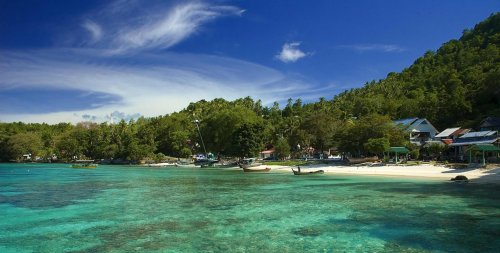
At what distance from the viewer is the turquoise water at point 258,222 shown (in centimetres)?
1317

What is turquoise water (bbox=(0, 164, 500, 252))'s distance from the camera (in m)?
13.2

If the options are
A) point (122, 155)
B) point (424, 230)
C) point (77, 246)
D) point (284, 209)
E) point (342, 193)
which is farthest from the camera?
point (122, 155)

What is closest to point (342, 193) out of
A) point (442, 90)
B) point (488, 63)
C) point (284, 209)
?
point (284, 209)

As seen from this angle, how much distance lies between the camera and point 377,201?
2339cm

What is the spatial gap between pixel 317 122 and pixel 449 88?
35590mm

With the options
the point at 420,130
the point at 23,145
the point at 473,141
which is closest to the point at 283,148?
the point at 420,130

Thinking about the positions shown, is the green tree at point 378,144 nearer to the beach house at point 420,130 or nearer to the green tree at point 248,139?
the beach house at point 420,130

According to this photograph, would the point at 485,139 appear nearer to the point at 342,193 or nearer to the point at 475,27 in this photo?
the point at 342,193

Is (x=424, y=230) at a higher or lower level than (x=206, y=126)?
lower

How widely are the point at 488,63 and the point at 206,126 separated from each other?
234 feet

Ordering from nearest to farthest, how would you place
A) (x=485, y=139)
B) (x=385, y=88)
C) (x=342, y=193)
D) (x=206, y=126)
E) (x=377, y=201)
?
(x=377, y=201), (x=342, y=193), (x=485, y=139), (x=206, y=126), (x=385, y=88)

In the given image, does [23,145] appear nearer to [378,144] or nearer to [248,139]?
[248,139]

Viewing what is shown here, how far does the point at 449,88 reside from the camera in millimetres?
86812

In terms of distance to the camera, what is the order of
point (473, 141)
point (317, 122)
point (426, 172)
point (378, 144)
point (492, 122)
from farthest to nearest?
point (317, 122) → point (492, 122) → point (378, 144) → point (473, 141) → point (426, 172)
